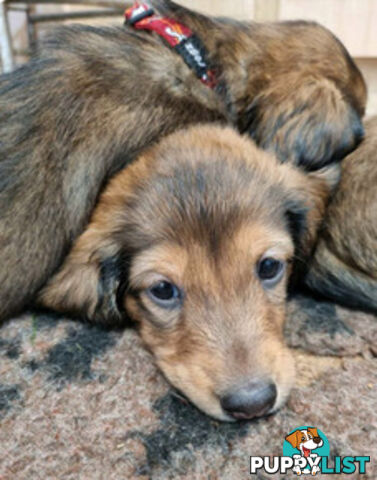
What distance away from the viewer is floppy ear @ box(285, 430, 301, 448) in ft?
4.25

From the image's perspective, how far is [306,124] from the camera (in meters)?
1.77

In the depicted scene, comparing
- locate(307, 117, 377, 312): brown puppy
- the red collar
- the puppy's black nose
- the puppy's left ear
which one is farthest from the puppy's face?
the red collar

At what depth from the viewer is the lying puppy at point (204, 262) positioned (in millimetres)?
1322

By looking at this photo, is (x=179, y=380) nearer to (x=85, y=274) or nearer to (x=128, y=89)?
(x=85, y=274)

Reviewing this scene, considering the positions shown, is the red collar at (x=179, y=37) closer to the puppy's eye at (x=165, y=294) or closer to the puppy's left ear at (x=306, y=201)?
the puppy's left ear at (x=306, y=201)

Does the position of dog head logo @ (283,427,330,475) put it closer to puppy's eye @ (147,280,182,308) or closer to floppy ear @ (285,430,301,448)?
floppy ear @ (285,430,301,448)

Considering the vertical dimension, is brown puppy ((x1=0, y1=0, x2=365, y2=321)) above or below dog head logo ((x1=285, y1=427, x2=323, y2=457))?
above

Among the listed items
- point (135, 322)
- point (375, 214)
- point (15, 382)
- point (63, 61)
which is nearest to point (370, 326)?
point (375, 214)

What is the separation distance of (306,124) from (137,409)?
3.39 ft

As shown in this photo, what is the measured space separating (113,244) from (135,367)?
0.36 meters

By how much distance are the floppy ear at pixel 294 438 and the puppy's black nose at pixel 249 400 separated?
0.11 metres

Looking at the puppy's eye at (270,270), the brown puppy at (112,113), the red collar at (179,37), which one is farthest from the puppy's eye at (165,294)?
the red collar at (179,37)

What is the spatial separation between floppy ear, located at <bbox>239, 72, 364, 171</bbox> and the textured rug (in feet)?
1.77

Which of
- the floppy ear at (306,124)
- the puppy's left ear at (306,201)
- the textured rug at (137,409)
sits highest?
the floppy ear at (306,124)
